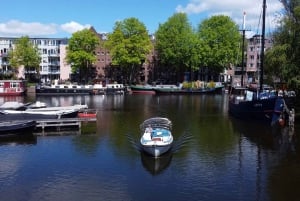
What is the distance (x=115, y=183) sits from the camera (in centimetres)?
2648

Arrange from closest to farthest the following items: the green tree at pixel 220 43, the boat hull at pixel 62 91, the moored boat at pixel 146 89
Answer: the boat hull at pixel 62 91, the moored boat at pixel 146 89, the green tree at pixel 220 43

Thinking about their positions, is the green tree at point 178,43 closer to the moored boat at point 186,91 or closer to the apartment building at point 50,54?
the moored boat at point 186,91

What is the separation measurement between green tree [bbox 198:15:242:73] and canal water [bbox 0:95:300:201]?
69222mm

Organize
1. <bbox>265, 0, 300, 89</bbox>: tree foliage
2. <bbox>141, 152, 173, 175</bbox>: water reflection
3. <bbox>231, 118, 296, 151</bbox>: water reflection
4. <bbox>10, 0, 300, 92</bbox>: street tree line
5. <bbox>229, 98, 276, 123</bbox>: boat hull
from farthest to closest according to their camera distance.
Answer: <bbox>10, 0, 300, 92</bbox>: street tree line, <bbox>229, 98, 276, 123</bbox>: boat hull, <bbox>265, 0, 300, 89</bbox>: tree foliage, <bbox>231, 118, 296, 151</bbox>: water reflection, <bbox>141, 152, 173, 175</bbox>: water reflection

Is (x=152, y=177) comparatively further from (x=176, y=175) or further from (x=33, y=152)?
(x=33, y=152)

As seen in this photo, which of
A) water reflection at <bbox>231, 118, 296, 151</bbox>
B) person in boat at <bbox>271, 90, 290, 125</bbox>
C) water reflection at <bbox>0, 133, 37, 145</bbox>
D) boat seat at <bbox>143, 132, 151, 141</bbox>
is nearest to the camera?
boat seat at <bbox>143, 132, 151, 141</bbox>

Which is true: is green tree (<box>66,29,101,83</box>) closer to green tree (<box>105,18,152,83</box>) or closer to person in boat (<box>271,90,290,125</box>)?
green tree (<box>105,18,152,83</box>)

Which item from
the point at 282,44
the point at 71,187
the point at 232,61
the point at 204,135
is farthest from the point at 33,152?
the point at 232,61

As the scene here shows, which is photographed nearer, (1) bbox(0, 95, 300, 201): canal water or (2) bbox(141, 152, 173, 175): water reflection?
(1) bbox(0, 95, 300, 201): canal water

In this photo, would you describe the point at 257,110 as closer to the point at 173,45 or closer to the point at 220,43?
the point at 220,43

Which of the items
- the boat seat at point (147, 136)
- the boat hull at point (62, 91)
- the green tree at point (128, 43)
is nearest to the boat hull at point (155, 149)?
the boat seat at point (147, 136)

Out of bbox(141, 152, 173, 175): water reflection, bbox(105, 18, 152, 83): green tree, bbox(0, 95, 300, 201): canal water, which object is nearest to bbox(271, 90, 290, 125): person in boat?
bbox(0, 95, 300, 201): canal water

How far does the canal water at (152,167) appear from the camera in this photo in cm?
2475

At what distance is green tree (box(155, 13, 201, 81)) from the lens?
4572 inches
